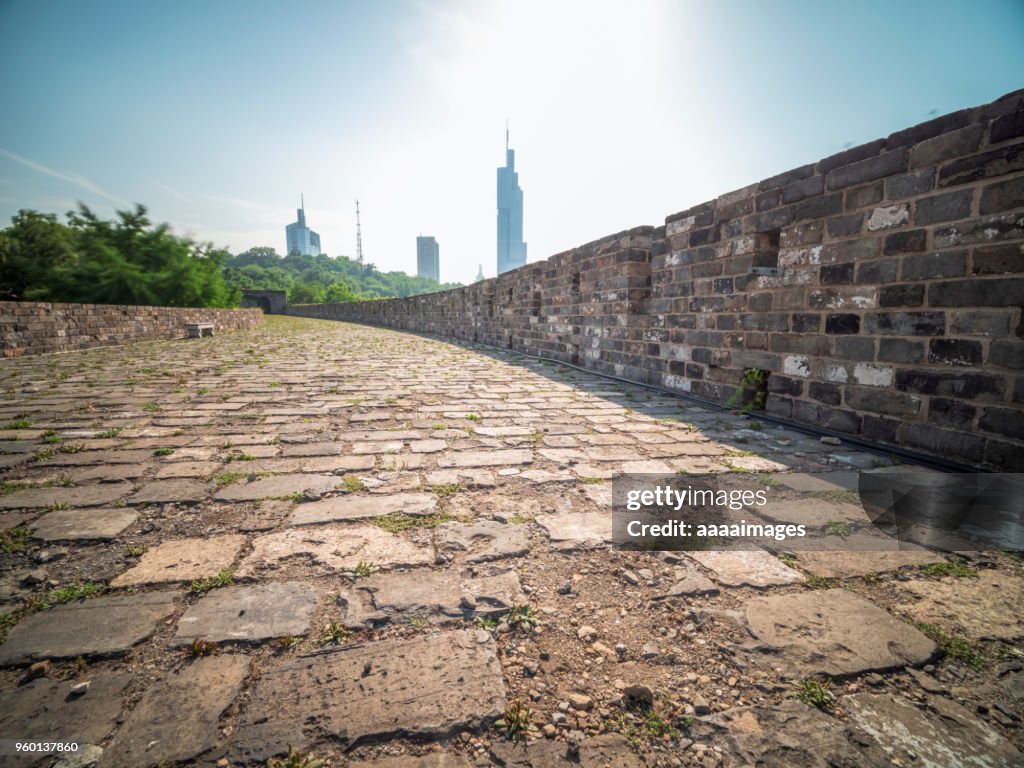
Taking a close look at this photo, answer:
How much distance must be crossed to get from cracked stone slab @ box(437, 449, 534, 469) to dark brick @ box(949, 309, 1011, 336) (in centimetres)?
284

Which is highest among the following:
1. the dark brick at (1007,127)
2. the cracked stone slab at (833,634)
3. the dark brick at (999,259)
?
the dark brick at (1007,127)

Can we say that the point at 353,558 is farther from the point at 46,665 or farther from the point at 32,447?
the point at 32,447

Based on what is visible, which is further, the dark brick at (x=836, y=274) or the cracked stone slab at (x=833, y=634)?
the dark brick at (x=836, y=274)

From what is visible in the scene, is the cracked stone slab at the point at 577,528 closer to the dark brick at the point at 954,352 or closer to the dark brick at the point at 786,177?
the dark brick at the point at 954,352

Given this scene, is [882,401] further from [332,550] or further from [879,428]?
[332,550]

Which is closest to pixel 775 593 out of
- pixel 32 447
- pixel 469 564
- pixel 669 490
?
pixel 669 490

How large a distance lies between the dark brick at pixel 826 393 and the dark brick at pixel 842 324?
1.44 ft

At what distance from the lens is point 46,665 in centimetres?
117

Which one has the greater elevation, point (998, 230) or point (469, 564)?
point (998, 230)

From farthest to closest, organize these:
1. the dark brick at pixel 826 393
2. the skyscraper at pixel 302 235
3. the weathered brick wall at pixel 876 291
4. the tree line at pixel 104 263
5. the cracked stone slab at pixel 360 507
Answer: the skyscraper at pixel 302 235
the tree line at pixel 104 263
the dark brick at pixel 826 393
the weathered brick wall at pixel 876 291
the cracked stone slab at pixel 360 507

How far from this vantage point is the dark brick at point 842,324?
3352 millimetres

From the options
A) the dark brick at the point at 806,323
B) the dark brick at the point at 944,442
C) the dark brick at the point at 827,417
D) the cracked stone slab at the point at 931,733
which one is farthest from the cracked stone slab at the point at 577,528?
the dark brick at the point at 806,323

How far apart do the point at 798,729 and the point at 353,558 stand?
149 cm

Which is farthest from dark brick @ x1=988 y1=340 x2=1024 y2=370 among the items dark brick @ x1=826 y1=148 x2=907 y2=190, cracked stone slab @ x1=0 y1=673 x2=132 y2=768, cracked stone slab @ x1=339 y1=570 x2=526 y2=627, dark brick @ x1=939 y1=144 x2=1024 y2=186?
cracked stone slab @ x1=0 y1=673 x2=132 y2=768
